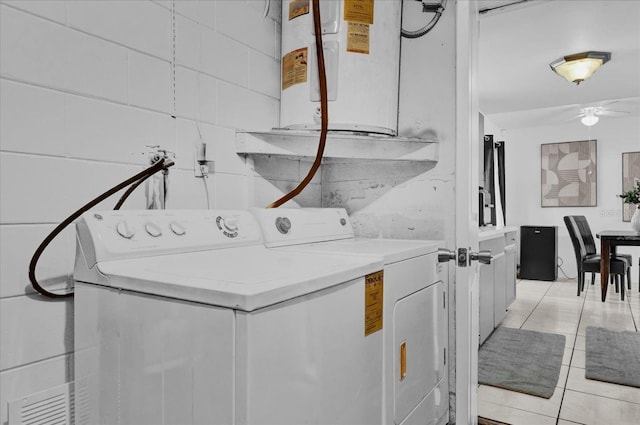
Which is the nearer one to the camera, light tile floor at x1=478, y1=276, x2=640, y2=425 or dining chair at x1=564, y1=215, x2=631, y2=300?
light tile floor at x1=478, y1=276, x2=640, y2=425

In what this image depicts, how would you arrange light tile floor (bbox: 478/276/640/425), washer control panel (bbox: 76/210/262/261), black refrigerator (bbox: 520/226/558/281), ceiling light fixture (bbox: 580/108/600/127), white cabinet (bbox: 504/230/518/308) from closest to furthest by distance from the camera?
washer control panel (bbox: 76/210/262/261) < light tile floor (bbox: 478/276/640/425) < white cabinet (bbox: 504/230/518/308) < ceiling light fixture (bbox: 580/108/600/127) < black refrigerator (bbox: 520/226/558/281)

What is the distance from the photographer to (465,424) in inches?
61.4

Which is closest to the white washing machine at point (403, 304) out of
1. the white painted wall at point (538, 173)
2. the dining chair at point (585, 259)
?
the dining chair at point (585, 259)

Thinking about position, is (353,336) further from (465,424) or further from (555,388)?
(555,388)

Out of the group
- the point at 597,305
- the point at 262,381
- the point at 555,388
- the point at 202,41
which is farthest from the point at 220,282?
the point at 597,305

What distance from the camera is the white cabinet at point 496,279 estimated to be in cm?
313

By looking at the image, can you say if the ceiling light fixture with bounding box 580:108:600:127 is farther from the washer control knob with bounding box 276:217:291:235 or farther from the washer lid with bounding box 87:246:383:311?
the washer lid with bounding box 87:246:383:311

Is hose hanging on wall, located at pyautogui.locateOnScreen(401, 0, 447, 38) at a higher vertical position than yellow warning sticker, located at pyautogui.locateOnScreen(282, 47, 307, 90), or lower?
higher

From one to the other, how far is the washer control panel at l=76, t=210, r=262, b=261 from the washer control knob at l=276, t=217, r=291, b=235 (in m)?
0.10

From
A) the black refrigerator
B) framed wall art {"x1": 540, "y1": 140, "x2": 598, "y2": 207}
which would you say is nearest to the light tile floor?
the black refrigerator

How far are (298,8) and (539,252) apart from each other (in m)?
5.51

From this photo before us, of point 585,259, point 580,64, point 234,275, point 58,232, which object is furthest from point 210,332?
point 585,259

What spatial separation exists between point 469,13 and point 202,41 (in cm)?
102

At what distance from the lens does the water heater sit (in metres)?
1.77
